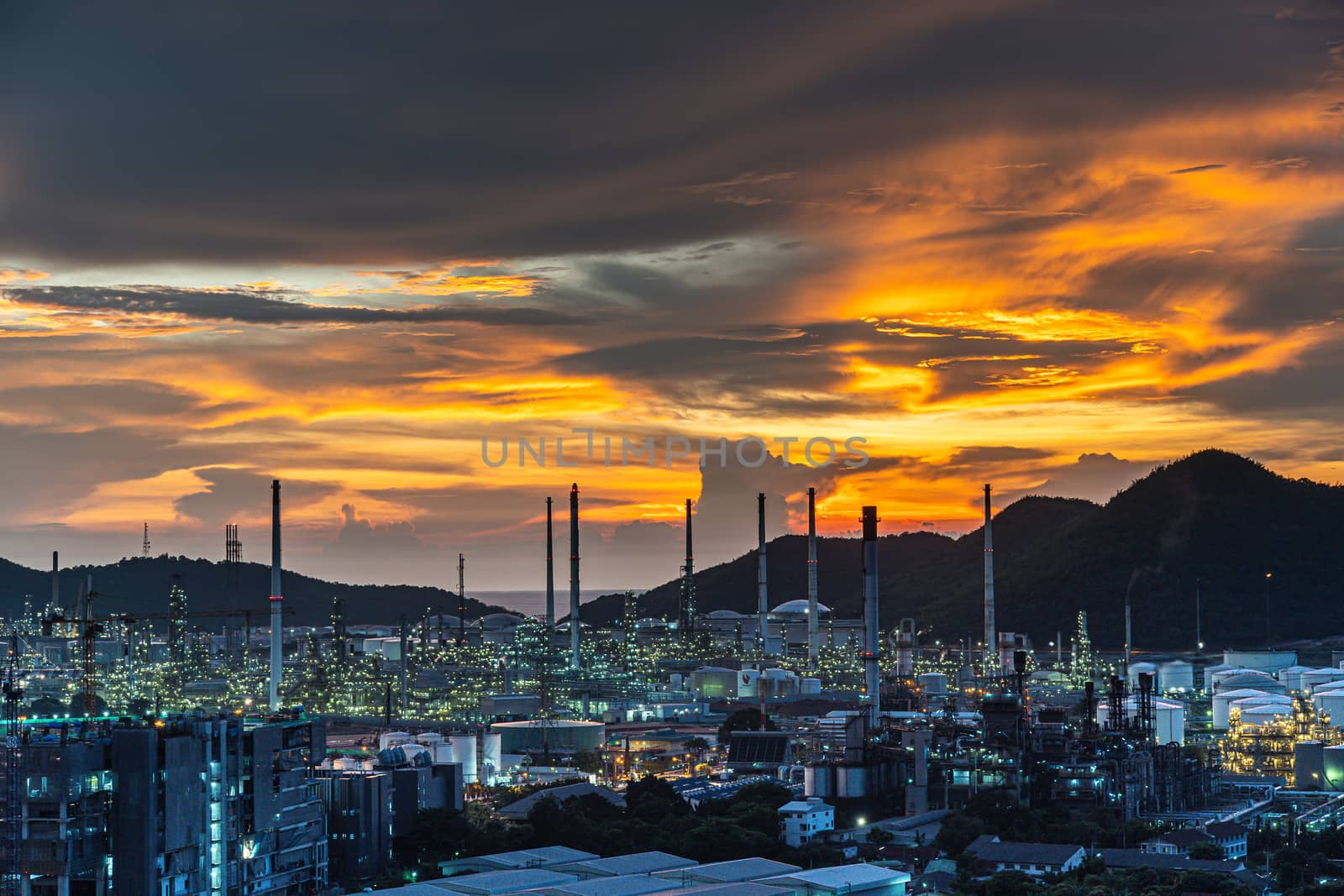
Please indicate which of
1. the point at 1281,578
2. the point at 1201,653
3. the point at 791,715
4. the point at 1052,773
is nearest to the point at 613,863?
the point at 1052,773

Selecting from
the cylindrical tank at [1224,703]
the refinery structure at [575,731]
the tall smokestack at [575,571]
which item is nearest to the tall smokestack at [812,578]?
the refinery structure at [575,731]

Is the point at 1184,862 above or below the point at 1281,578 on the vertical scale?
below

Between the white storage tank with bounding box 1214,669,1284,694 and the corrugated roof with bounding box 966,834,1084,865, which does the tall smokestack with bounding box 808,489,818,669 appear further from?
the corrugated roof with bounding box 966,834,1084,865

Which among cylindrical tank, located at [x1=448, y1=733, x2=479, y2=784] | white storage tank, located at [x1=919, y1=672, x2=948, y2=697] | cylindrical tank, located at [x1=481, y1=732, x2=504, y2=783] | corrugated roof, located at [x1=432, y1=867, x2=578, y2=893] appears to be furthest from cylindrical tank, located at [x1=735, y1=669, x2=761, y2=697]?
corrugated roof, located at [x1=432, y1=867, x2=578, y2=893]

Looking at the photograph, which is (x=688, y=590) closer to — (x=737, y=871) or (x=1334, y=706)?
(x=1334, y=706)

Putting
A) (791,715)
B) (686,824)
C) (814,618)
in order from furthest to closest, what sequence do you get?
(814,618) → (791,715) → (686,824)

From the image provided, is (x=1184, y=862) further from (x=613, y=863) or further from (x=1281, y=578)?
(x=1281, y=578)

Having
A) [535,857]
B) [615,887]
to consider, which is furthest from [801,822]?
[615,887]
